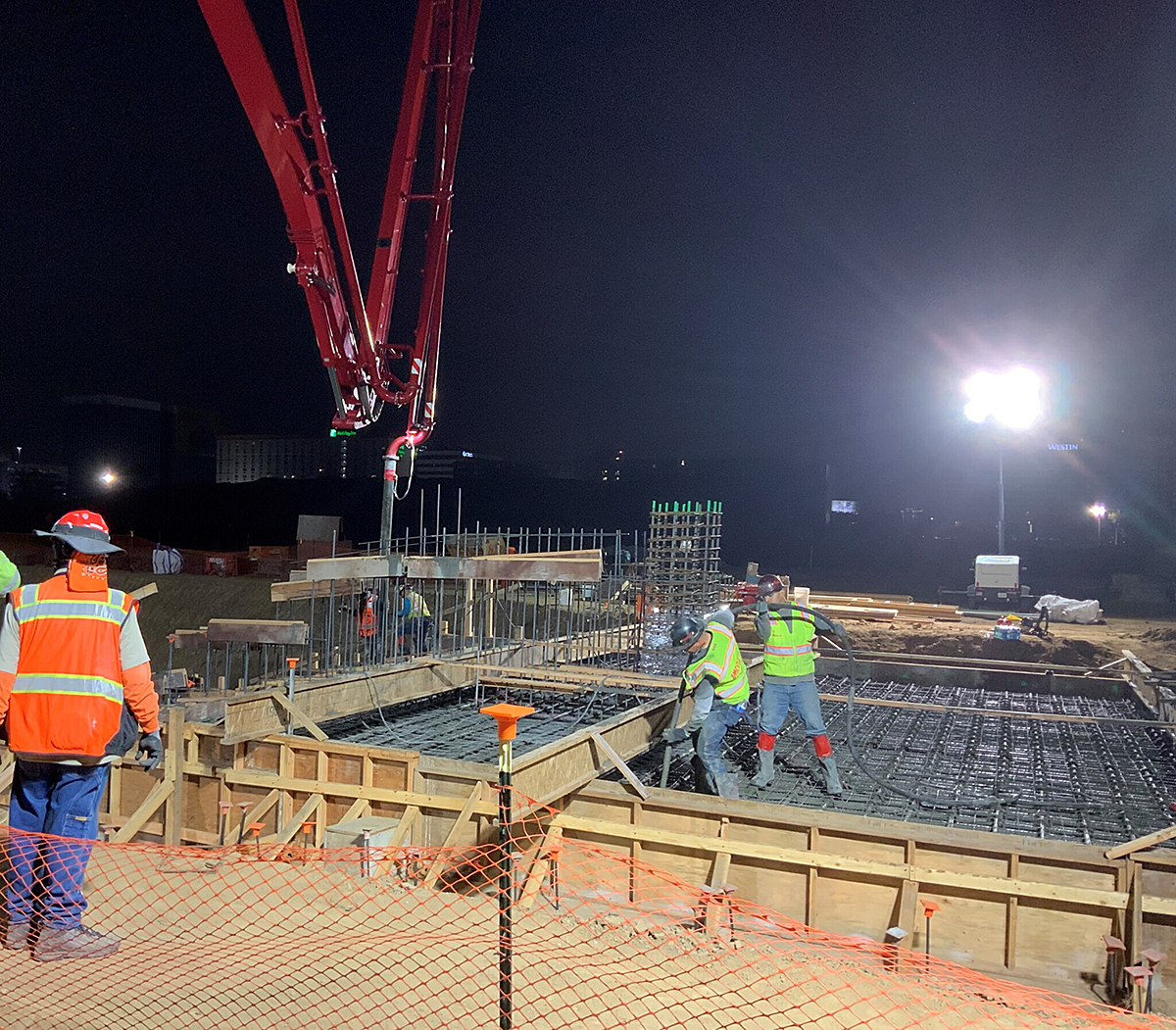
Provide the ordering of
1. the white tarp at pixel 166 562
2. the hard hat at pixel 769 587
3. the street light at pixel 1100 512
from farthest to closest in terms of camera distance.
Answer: the street light at pixel 1100 512
the white tarp at pixel 166 562
the hard hat at pixel 769 587

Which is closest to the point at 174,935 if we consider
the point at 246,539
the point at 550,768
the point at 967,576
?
the point at 550,768

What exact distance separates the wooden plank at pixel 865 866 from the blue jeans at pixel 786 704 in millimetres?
1676

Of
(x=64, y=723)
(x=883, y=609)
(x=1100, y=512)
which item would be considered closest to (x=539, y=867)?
(x=64, y=723)

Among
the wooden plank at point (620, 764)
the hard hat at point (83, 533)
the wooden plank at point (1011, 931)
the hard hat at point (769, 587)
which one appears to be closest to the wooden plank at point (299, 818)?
the wooden plank at point (620, 764)

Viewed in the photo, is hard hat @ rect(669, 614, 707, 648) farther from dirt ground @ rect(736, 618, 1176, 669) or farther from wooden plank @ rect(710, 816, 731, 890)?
dirt ground @ rect(736, 618, 1176, 669)

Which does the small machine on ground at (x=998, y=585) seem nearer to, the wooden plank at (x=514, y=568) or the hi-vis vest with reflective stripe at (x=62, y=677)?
the wooden plank at (x=514, y=568)

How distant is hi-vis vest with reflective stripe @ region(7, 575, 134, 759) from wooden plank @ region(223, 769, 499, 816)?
10.4 ft

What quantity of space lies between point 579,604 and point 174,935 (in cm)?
946

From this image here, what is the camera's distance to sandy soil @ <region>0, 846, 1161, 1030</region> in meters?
3.38

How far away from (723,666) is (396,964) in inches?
167

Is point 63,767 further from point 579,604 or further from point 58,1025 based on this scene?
point 579,604

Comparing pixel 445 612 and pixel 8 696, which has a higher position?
pixel 8 696

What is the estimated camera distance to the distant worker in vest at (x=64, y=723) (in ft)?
11.3

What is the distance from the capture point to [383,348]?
548 inches
